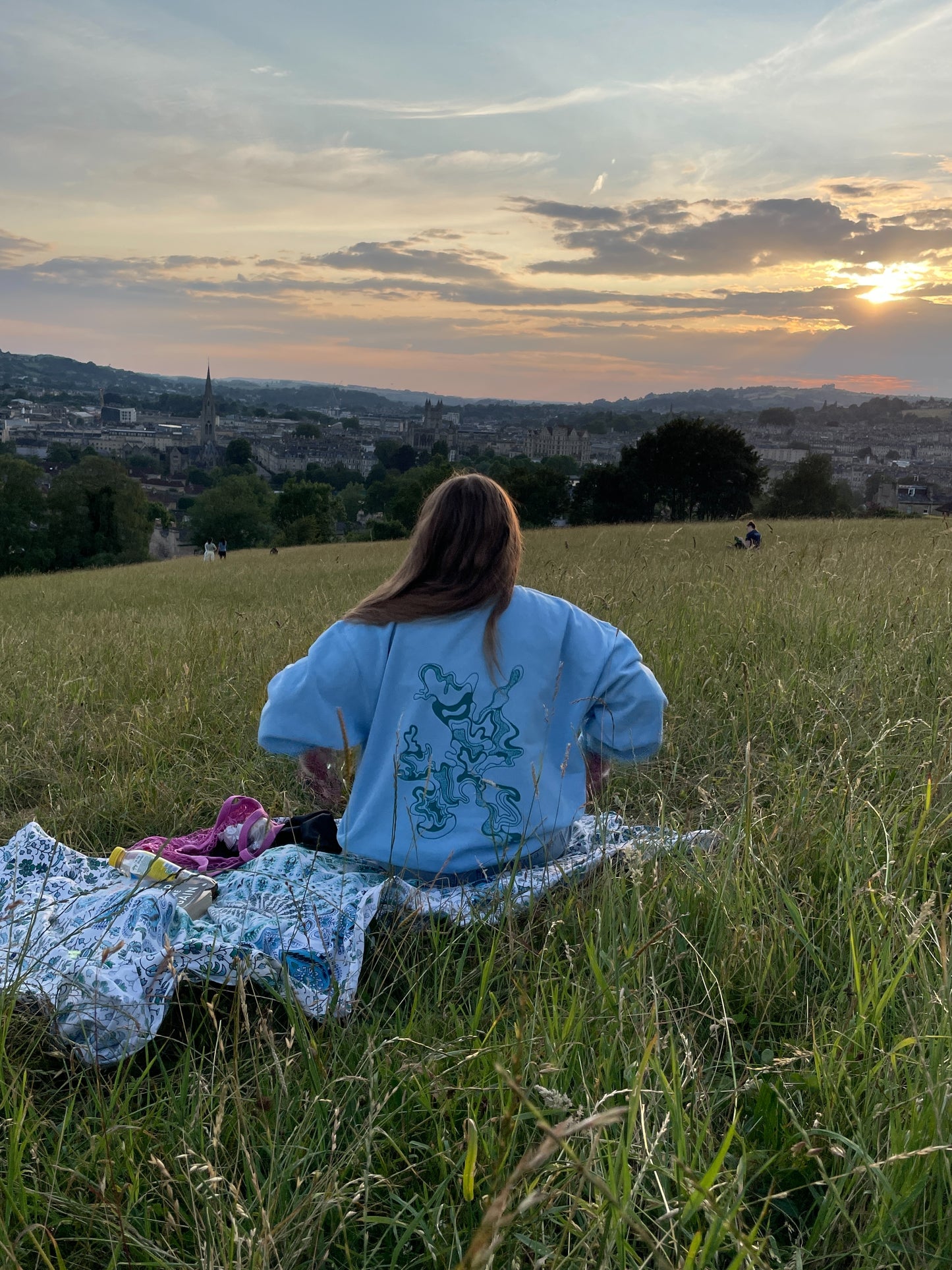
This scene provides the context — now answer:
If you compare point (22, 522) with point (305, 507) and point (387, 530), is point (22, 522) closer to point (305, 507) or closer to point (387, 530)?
point (387, 530)

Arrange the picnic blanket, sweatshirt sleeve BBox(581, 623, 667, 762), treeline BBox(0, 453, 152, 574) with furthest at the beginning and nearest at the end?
treeline BBox(0, 453, 152, 574) → sweatshirt sleeve BBox(581, 623, 667, 762) → the picnic blanket

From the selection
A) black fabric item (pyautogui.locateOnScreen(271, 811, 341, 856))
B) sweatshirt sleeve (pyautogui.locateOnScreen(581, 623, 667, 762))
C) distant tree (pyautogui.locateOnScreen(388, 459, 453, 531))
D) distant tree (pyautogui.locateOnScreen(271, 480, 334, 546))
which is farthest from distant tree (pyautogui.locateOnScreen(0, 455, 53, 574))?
sweatshirt sleeve (pyautogui.locateOnScreen(581, 623, 667, 762))

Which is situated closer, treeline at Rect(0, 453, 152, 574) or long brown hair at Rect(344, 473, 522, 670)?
long brown hair at Rect(344, 473, 522, 670)

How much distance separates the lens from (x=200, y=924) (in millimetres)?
2328

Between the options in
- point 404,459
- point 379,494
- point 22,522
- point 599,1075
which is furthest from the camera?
point 404,459

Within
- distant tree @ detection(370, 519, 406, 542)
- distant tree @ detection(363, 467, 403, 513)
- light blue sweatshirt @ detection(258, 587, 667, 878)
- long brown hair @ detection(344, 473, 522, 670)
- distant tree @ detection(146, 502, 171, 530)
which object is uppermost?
distant tree @ detection(363, 467, 403, 513)

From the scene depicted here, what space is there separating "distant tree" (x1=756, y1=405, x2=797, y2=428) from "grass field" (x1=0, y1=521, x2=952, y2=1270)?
7828 cm

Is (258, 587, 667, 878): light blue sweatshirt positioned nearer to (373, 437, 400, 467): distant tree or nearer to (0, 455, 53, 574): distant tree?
(0, 455, 53, 574): distant tree

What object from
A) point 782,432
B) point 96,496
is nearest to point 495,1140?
point 96,496

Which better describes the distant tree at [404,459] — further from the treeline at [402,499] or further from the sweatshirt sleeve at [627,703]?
the sweatshirt sleeve at [627,703]

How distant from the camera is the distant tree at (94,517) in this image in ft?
195

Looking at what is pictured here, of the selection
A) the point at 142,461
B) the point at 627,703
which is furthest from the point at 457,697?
the point at 142,461

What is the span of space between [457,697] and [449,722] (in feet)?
0.26

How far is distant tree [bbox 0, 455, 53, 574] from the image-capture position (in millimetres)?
56312
